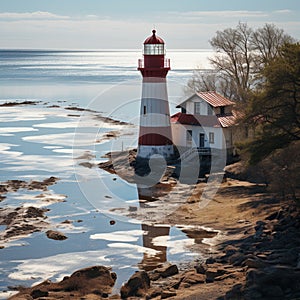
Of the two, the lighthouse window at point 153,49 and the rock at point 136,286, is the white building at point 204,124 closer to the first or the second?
the lighthouse window at point 153,49

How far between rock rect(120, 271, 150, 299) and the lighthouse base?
20.8m

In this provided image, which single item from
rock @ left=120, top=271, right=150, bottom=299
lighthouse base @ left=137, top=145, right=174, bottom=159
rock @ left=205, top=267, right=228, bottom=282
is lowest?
rock @ left=120, top=271, right=150, bottom=299

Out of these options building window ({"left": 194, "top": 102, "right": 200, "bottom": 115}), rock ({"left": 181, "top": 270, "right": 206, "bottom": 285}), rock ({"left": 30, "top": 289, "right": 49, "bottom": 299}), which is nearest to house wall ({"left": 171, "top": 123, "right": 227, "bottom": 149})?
building window ({"left": 194, "top": 102, "right": 200, "bottom": 115})

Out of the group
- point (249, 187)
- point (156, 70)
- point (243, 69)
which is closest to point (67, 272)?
point (249, 187)

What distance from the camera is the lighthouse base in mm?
39969

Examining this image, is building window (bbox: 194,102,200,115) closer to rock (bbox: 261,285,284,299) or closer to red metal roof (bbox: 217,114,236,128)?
red metal roof (bbox: 217,114,236,128)

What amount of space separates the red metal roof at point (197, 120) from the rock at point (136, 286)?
20.8 meters

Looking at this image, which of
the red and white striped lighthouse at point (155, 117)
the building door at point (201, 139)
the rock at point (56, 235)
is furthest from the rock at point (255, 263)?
the red and white striped lighthouse at point (155, 117)

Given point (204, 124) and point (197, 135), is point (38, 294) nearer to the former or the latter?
point (204, 124)

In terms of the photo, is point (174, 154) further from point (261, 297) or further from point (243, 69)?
point (261, 297)

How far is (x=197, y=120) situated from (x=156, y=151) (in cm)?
310

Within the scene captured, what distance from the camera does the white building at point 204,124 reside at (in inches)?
1544

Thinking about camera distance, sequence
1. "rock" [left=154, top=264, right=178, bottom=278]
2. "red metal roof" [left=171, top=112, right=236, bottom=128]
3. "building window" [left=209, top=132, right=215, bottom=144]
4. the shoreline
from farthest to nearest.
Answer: "building window" [left=209, top=132, right=215, bottom=144] → "red metal roof" [left=171, top=112, right=236, bottom=128] → "rock" [left=154, top=264, right=178, bottom=278] → the shoreline

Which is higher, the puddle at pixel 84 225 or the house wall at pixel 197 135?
the house wall at pixel 197 135
